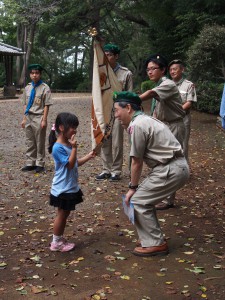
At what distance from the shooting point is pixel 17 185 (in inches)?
288

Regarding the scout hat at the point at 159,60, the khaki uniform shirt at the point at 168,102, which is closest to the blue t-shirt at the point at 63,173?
the khaki uniform shirt at the point at 168,102

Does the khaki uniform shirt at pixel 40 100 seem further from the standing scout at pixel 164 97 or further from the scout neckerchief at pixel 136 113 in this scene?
the scout neckerchief at pixel 136 113

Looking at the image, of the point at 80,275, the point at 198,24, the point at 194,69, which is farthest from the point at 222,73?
the point at 80,275

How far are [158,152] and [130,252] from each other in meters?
1.12

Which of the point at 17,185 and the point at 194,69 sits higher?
the point at 194,69

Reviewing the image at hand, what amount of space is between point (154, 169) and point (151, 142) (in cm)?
31

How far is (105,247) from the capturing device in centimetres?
468

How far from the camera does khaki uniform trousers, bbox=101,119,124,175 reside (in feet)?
24.4

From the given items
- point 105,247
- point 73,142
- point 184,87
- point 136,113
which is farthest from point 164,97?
point 105,247

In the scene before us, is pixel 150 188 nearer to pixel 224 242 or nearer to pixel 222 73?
pixel 224 242

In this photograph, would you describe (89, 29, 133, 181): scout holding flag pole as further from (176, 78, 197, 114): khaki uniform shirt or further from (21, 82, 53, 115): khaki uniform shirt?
(21, 82, 53, 115): khaki uniform shirt

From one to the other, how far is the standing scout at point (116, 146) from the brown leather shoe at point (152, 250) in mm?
3135

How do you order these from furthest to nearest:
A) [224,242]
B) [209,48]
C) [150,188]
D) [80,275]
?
1. [209,48]
2. [224,242]
3. [150,188]
4. [80,275]

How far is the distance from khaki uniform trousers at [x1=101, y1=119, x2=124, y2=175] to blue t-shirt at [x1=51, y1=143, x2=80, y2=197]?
9.78 ft
